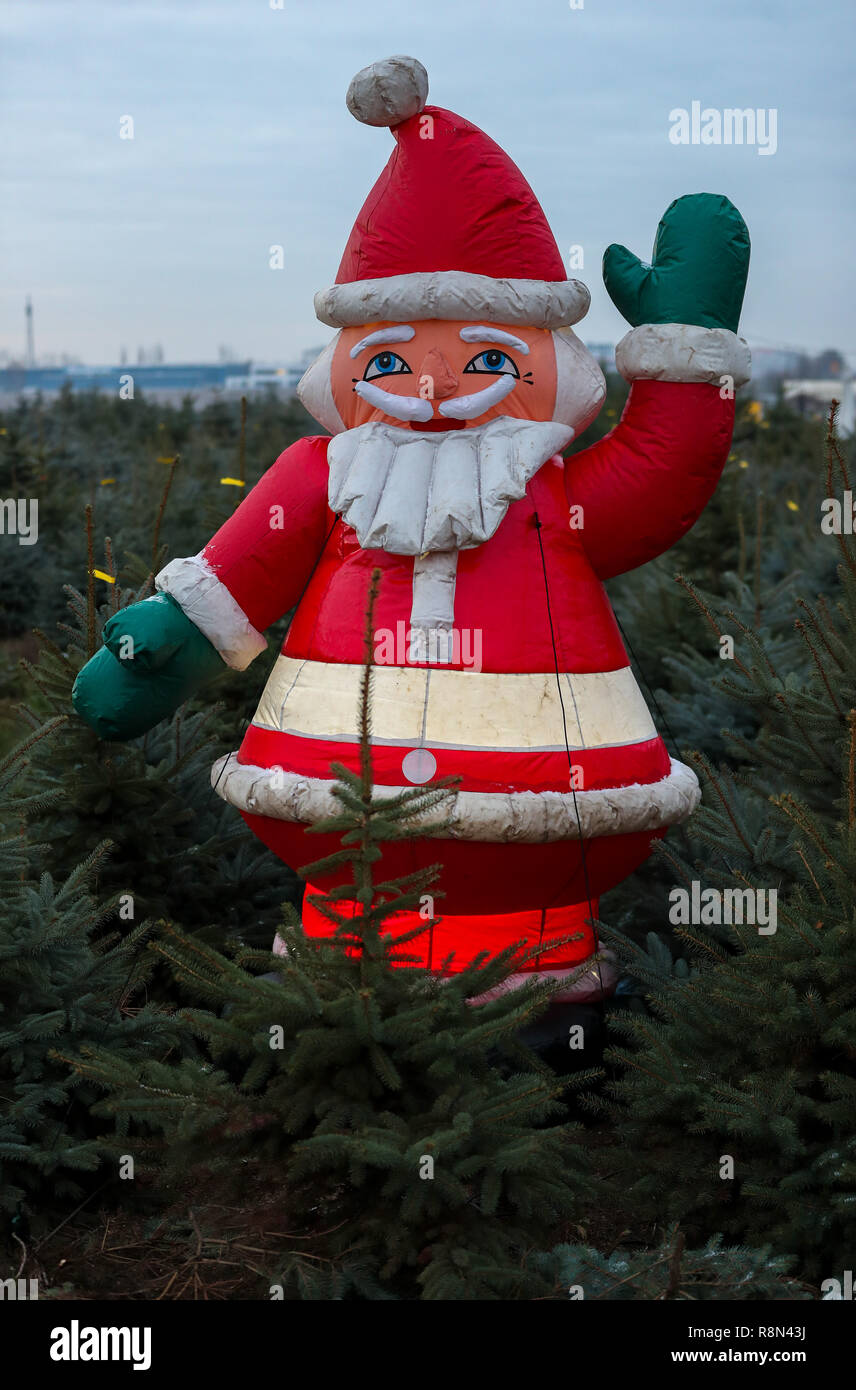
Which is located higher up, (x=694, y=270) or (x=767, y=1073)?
(x=694, y=270)

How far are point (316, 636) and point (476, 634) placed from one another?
0.51 meters

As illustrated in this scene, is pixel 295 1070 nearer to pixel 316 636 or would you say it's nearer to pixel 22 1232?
pixel 22 1232

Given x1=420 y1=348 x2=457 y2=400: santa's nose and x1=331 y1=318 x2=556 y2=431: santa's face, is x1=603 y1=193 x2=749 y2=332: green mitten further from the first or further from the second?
x1=420 y1=348 x2=457 y2=400: santa's nose

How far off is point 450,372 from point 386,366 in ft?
0.72

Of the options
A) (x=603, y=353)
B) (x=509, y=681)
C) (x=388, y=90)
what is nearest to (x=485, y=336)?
(x=388, y=90)

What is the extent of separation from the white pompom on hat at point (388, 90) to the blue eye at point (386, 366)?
0.72m

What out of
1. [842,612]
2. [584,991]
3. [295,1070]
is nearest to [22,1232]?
[295,1070]

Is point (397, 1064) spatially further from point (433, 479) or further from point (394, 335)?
point (394, 335)

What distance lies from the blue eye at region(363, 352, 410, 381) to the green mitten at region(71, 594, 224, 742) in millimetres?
934

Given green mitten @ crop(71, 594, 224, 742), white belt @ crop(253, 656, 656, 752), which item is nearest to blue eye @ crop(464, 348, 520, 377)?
white belt @ crop(253, 656, 656, 752)

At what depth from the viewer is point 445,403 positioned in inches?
170

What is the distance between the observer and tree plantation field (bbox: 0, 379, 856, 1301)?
3.05 meters

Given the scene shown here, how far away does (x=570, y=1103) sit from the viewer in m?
4.35

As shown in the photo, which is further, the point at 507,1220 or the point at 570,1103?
the point at 570,1103
